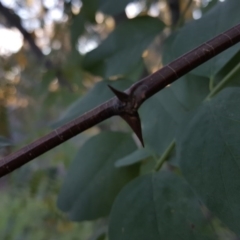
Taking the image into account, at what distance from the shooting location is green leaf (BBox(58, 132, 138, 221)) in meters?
0.39

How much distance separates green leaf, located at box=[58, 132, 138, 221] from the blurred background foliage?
0.14 ft

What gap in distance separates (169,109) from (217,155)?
14 centimetres

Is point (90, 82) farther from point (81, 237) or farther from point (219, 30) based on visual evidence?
point (219, 30)

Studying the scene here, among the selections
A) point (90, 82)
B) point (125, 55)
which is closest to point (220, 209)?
point (125, 55)

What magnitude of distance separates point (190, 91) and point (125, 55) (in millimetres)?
117

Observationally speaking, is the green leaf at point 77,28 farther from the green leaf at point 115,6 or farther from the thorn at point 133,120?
the thorn at point 133,120

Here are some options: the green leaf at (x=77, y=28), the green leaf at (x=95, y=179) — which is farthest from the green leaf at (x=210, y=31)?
the green leaf at (x=77, y=28)

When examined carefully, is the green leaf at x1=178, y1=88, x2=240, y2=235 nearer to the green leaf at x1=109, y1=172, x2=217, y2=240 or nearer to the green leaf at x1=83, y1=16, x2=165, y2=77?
the green leaf at x1=109, y1=172, x2=217, y2=240

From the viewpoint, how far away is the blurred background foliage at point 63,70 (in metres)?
0.46

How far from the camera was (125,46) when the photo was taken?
458 millimetres

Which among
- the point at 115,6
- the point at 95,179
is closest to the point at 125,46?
the point at 115,6

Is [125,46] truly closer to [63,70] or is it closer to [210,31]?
[210,31]

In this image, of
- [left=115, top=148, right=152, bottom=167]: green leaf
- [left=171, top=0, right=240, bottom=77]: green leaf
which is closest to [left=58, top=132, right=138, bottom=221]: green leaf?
[left=115, top=148, right=152, bottom=167]: green leaf

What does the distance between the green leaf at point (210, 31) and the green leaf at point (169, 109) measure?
0.02 metres
